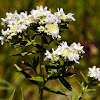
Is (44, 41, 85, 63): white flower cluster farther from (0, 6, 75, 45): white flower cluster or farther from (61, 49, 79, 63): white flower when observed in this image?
(0, 6, 75, 45): white flower cluster

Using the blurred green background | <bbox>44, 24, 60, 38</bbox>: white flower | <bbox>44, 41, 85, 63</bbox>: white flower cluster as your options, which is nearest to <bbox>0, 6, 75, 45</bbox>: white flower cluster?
<bbox>44, 24, 60, 38</bbox>: white flower

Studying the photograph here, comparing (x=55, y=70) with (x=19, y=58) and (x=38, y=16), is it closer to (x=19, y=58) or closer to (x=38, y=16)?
(x=38, y=16)

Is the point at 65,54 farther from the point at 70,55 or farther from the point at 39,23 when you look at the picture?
the point at 39,23

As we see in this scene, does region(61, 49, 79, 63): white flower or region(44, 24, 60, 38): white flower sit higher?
region(44, 24, 60, 38): white flower

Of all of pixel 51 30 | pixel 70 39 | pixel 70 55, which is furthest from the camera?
pixel 70 39

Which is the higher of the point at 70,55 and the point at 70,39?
the point at 70,39

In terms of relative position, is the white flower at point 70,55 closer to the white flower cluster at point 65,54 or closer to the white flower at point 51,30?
the white flower cluster at point 65,54

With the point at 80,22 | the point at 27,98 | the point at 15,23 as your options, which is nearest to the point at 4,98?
the point at 27,98

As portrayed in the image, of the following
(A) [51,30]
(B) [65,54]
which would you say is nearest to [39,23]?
(A) [51,30]
